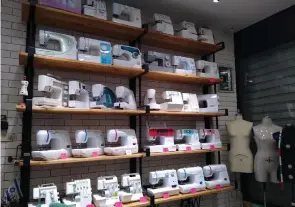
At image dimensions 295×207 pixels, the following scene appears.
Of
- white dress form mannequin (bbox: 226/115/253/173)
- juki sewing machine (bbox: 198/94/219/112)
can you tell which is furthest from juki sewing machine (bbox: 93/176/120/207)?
white dress form mannequin (bbox: 226/115/253/173)

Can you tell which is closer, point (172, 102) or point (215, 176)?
point (172, 102)

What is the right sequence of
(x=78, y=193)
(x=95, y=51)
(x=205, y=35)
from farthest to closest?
(x=205, y=35), (x=95, y=51), (x=78, y=193)

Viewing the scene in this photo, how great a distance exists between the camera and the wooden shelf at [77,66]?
2.25 m

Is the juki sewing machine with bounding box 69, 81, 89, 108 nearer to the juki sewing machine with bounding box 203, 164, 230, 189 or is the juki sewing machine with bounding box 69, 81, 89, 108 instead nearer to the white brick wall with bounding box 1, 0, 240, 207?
the white brick wall with bounding box 1, 0, 240, 207

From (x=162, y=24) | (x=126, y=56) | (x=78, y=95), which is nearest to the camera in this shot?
(x=78, y=95)

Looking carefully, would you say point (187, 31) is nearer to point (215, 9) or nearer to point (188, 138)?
point (215, 9)

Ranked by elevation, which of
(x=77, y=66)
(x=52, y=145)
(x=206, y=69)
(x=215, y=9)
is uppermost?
(x=215, y=9)

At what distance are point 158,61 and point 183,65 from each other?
13.4 inches

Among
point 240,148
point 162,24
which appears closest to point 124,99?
point 162,24

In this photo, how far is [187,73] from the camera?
3.08 m

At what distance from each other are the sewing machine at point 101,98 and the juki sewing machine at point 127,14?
787 millimetres

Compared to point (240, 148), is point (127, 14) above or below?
above

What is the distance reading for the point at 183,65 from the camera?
3.12m

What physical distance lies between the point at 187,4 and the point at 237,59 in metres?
1.36
